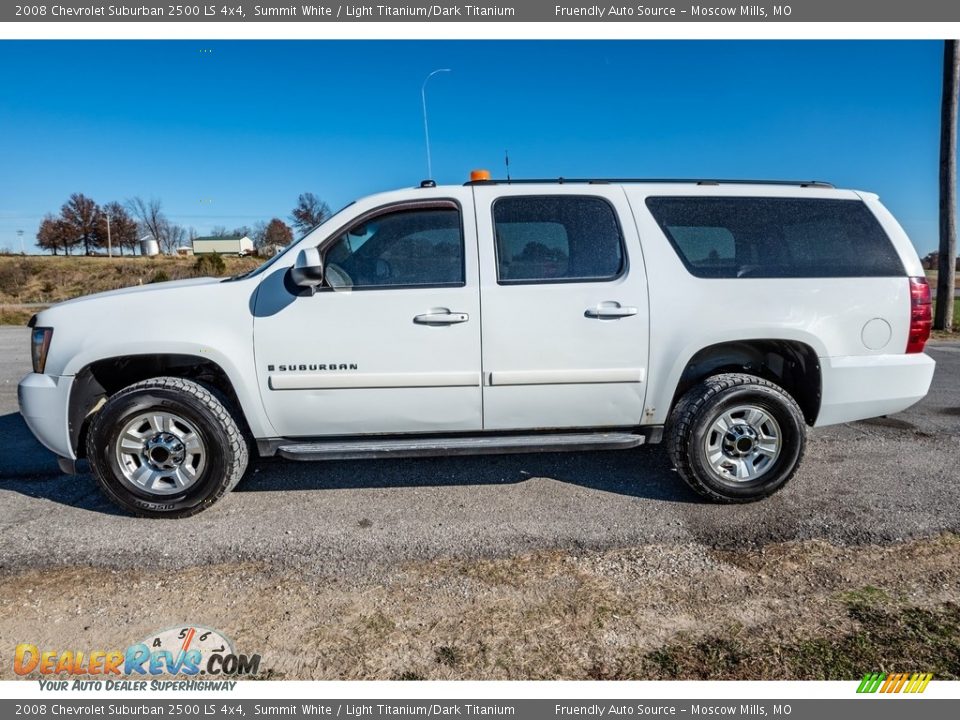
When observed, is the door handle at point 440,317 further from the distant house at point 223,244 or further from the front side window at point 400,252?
the distant house at point 223,244

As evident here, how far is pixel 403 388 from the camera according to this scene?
3.45 metres

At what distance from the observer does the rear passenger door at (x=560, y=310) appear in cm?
344

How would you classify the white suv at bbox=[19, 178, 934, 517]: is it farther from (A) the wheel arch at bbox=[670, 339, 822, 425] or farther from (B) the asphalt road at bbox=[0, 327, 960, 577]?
(B) the asphalt road at bbox=[0, 327, 960, 577]

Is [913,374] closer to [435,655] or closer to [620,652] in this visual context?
[620,652]

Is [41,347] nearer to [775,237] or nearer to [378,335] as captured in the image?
[378,335]

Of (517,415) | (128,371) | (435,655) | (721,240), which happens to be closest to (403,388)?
(517,415)

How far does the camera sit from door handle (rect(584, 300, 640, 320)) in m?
3.44

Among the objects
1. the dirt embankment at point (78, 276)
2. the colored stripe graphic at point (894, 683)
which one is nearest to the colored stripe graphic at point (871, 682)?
the colored stripe graphic at point (894, 683)

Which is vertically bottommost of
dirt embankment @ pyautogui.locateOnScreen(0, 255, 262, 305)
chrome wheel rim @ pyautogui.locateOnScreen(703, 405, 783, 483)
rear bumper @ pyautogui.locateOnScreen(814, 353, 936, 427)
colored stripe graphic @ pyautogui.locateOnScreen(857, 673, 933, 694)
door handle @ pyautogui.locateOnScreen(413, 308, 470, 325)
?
colored stripe graphic @ pyautogui.locateOnScreen(857, 673, 933, 694)

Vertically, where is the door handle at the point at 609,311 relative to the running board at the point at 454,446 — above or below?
above

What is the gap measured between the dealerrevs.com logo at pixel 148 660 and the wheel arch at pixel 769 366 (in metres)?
2.78

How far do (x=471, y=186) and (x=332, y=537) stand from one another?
2.32 meters

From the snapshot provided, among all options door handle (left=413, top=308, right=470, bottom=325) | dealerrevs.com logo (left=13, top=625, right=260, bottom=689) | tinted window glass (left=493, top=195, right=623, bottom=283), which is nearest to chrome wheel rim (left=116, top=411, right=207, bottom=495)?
dealerrevs.com logo (left=13, top=625, right=260, bottom=689)

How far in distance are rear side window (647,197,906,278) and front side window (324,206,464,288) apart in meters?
1.33
